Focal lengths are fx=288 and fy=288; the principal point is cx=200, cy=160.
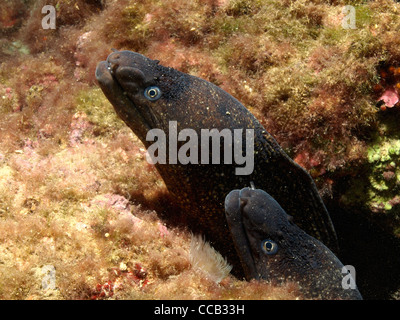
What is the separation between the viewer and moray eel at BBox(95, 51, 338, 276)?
2930mm

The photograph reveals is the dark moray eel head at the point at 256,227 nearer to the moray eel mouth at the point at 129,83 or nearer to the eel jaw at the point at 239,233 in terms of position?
the eel jaw at the point at 239,233

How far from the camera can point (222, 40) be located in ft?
13.5

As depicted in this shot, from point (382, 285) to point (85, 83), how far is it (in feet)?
20.7

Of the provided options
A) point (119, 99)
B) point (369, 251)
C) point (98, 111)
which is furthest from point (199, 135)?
point (369, 251)

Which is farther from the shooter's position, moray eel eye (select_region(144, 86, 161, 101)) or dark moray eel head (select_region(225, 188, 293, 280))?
moray eel eye (select_region(144, 86, 161, 101))

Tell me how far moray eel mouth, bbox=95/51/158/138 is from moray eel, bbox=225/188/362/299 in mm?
1228

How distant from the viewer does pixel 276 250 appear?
270 cm

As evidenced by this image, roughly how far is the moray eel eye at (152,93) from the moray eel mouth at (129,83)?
1.7 inches

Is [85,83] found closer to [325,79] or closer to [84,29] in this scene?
[84,29]

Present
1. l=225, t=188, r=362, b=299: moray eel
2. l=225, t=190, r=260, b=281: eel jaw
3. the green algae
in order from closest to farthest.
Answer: l=225, t=188, r=362, b=299: moray eel
l=225, t=190, r=260, b=281: eel jaw
the green algae

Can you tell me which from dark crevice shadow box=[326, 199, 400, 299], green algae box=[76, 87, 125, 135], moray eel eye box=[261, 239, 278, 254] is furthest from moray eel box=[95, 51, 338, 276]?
dark crevice shadow box=[326, 199, 400, 299]

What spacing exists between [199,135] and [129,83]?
875 mm

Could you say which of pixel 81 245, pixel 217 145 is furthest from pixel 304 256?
pixel 81 245

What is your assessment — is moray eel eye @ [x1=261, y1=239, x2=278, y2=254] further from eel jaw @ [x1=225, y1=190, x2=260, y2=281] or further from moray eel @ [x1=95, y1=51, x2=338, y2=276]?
moray eel @ [x1=95, y1=51, x2=338, y2=276]
